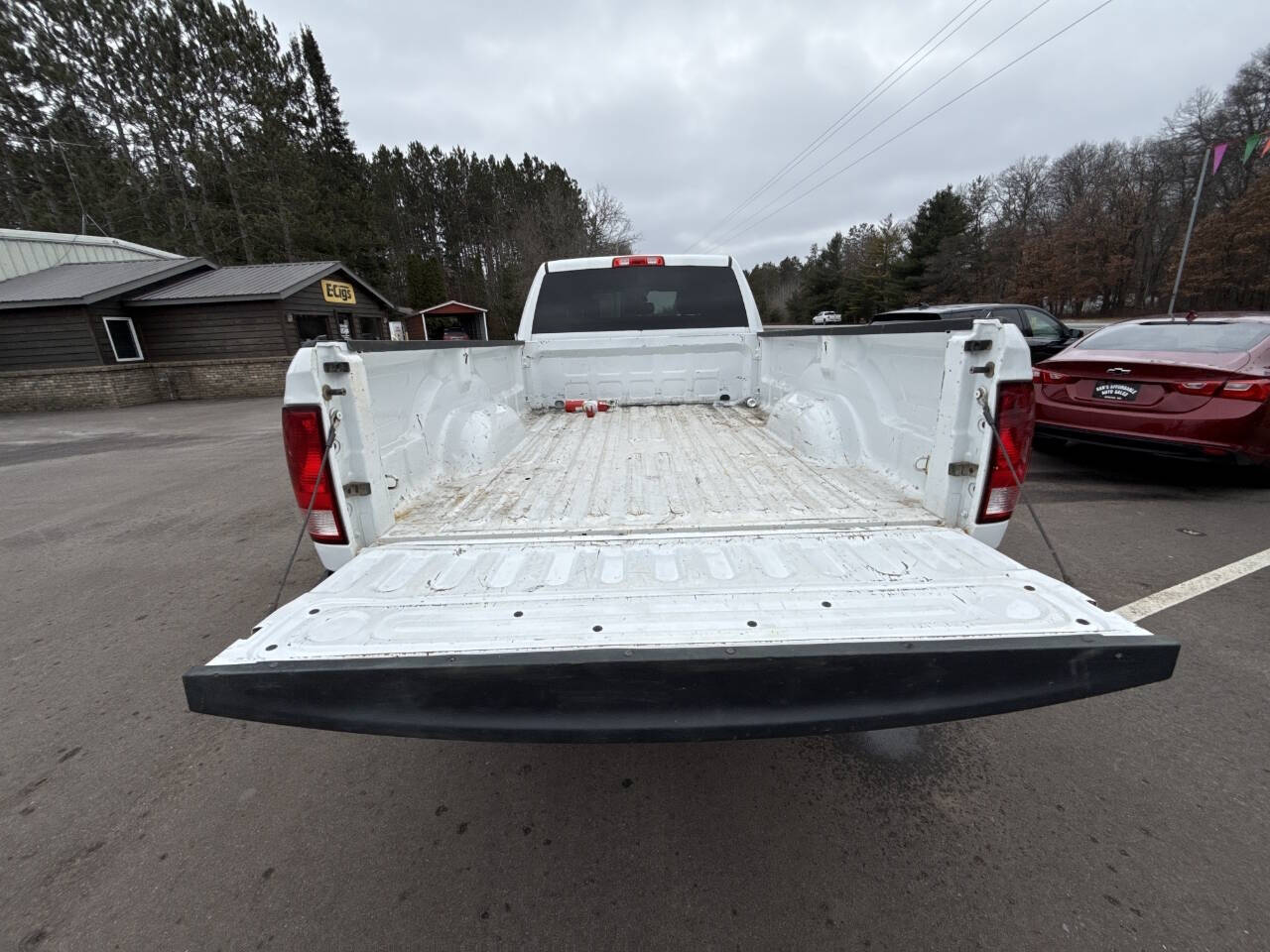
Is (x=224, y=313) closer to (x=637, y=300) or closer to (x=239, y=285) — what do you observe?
(x=239, y=285)

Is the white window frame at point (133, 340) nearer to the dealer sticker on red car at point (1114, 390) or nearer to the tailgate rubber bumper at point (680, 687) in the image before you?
the tailgate rubber bumper at point (680, 687)


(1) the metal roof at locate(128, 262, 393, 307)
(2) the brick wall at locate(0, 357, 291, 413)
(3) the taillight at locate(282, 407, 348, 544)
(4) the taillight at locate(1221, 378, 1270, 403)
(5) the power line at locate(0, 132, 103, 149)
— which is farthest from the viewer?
(5) the power line at locate(0, 132, 103, 149)

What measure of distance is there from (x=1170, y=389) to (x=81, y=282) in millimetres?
25940

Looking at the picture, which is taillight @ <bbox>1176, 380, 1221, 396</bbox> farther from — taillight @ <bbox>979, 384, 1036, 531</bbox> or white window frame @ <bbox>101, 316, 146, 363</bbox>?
white window frame @ <bbox>101, 316, 146, 363</bbox>

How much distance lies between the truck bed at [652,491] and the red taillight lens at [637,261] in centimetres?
182

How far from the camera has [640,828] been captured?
195 cm

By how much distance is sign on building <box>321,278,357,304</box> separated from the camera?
19727 millimetres

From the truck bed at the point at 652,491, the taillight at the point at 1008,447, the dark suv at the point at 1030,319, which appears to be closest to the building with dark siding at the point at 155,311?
the dark suv at the point at 1030,319

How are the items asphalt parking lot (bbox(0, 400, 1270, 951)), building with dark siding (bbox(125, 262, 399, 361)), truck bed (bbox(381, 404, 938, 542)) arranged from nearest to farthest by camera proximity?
1. asphalt parking lot (bbox(0, 400, 1270, 951))
2. truck bed (bbox(381, 404, 938, 542))
3. building with dark siding (bbox(125, 262, 399, 361))

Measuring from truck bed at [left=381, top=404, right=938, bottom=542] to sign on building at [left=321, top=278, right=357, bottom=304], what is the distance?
65.9 ft

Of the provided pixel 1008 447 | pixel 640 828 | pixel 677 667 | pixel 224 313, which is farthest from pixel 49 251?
pixel 1008 447

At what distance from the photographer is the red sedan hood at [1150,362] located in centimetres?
470

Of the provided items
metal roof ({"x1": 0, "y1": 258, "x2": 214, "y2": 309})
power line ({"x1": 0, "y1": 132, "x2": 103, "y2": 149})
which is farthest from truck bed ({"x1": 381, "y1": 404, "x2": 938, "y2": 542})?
power line ({"x1": 0, "y1": 132, "x2": 103, "y2": 149})

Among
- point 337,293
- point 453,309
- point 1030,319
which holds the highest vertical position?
point 337,293
